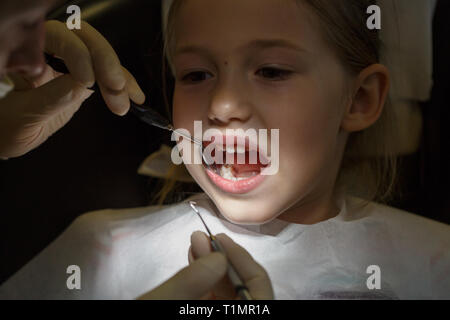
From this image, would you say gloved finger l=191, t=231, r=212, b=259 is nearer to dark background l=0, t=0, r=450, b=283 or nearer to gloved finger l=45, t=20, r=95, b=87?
gloved finger l=45, t=20, r=95, b=87

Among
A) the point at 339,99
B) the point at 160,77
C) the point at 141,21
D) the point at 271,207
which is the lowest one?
the point at 271,207

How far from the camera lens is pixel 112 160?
1237 millimetres

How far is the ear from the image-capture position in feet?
3.03

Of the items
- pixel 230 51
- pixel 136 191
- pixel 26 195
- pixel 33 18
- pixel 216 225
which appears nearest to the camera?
pixel 33 18

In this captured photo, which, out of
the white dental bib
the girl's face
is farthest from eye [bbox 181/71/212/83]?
the white dental bib

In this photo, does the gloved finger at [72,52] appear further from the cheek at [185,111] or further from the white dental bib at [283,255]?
the white dental bib at [283,255]

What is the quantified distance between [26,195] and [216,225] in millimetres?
489

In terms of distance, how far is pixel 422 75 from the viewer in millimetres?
1194

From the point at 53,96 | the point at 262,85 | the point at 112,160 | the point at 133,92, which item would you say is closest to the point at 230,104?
the point at 262,85

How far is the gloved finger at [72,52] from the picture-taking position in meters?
0.79

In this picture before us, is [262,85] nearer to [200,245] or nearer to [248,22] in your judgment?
[248,22]

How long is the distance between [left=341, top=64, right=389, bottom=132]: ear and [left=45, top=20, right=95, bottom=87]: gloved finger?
46 cm

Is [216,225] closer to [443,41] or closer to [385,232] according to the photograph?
[385,232]

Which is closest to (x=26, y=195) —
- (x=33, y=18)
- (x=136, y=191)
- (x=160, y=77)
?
(x=136, y=191)
